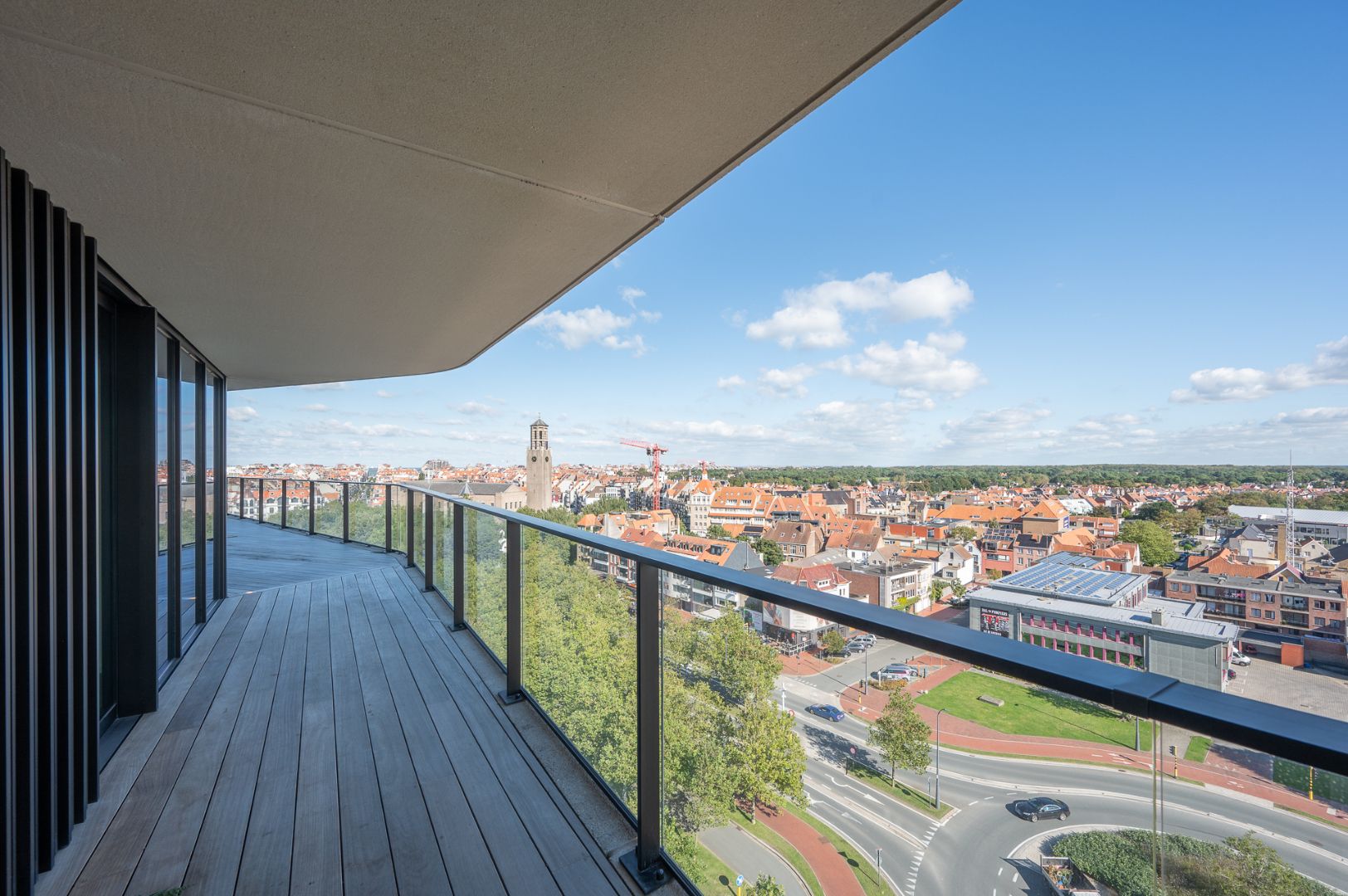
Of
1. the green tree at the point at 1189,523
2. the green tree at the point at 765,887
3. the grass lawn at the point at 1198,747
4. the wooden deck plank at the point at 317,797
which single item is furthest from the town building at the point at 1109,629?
the green tree at the point at 1189,523

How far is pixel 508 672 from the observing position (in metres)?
3.12

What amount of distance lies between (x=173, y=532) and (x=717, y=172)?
4.35m

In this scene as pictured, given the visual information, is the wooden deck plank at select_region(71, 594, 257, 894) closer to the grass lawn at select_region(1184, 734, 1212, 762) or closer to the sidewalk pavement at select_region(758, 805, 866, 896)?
the sidewalk pavement at select_region(758, 805, 866, 896)

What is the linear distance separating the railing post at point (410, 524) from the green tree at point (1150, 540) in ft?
27.8

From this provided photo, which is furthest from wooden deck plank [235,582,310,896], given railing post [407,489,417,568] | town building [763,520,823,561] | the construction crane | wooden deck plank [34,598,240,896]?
the construction crane

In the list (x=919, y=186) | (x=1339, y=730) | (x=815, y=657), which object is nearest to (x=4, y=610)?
(x=815, y=657)

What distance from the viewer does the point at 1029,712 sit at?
2.94 ft

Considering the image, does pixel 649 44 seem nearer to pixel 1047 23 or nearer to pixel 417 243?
pixel 417 243

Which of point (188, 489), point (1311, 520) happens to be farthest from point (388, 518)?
point (1311, 520)

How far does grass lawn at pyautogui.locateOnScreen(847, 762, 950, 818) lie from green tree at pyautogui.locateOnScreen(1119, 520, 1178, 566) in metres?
7.06

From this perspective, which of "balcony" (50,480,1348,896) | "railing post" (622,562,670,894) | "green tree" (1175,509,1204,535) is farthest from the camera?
"green tree" (1175,509,1204,535)

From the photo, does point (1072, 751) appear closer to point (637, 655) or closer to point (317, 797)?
point (637, 655)

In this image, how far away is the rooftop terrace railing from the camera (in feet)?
2.35

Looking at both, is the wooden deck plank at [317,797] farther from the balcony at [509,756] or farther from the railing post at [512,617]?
the railing post at [512,617]
